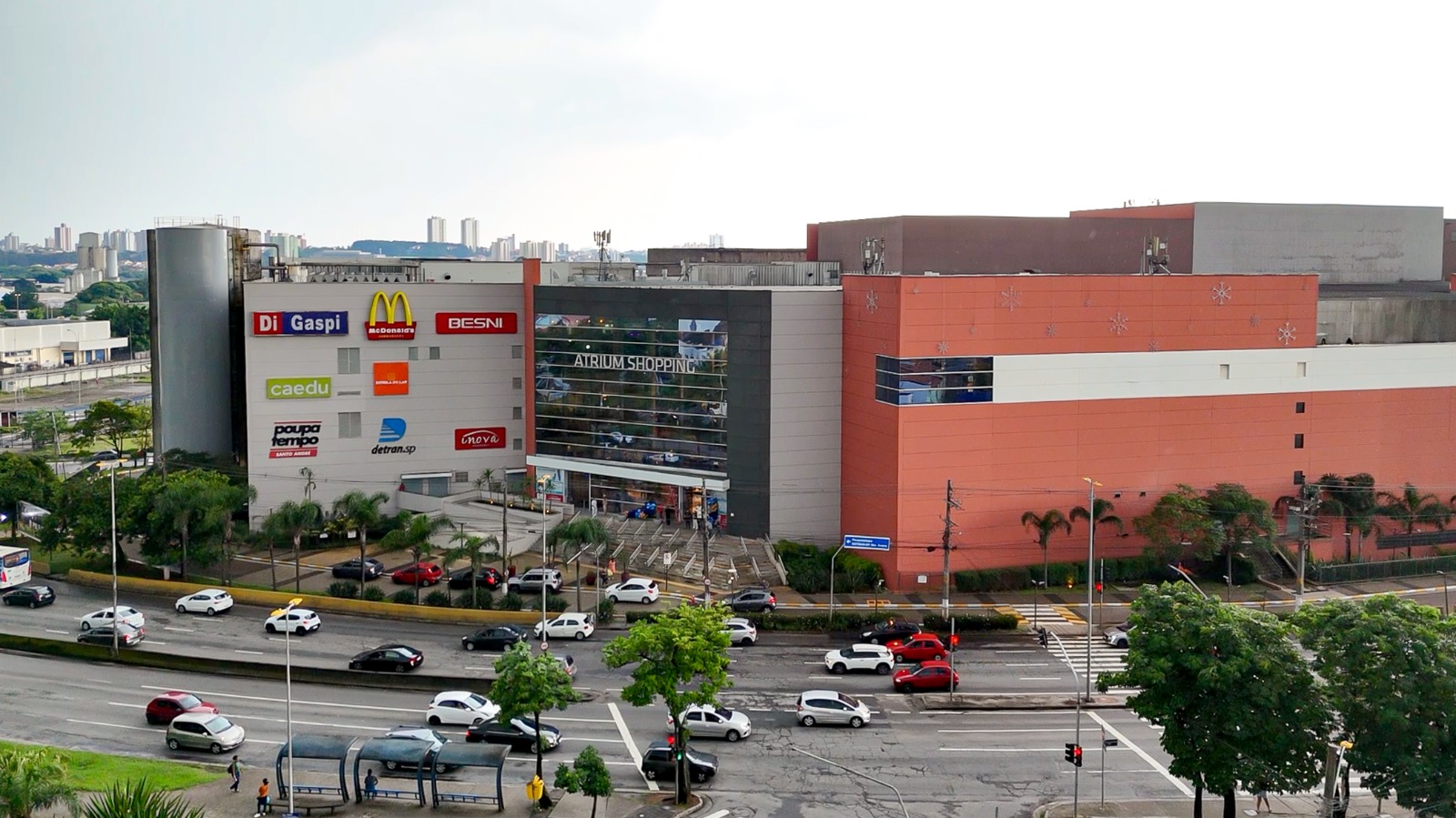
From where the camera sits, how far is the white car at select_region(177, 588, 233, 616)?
57.4 m

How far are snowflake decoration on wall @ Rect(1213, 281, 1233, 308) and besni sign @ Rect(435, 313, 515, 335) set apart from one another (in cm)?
4211

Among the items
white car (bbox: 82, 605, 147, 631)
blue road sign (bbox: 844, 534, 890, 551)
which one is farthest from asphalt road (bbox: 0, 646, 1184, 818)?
blue road sign (bbox: 844, 534, 890, 551)

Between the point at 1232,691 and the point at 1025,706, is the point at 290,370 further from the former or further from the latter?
the point at 1232,691

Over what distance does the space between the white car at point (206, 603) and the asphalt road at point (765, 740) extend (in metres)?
7.49

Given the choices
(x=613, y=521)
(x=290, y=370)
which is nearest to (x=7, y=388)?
(x=290, y=370)

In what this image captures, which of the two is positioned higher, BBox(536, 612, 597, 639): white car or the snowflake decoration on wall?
the snowflake decoration on wall

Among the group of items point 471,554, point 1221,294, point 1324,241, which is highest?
point 1324,241

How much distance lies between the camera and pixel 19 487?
70625mm

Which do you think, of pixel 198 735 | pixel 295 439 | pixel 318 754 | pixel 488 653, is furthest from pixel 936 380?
pixel 295 439

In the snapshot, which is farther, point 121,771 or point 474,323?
point 474,323

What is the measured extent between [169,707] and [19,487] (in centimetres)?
3534

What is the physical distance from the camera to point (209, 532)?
61562 mm

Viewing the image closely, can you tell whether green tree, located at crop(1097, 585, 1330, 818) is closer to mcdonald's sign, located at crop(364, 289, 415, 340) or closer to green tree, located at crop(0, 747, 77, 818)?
green tree, located at crop(0, 747, 77, 818)

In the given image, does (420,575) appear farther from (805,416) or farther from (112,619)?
(805,416)
